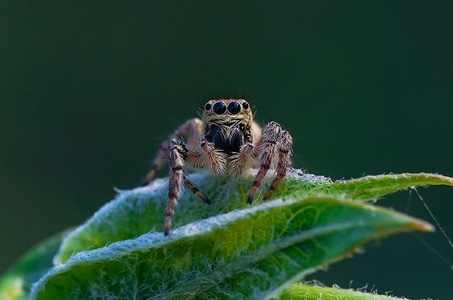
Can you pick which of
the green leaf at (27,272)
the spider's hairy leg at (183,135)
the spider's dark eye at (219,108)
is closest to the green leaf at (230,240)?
the green leaf at (27,272)

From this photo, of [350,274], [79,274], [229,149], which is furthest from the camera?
[350,274]

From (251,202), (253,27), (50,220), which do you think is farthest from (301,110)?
(251,202)

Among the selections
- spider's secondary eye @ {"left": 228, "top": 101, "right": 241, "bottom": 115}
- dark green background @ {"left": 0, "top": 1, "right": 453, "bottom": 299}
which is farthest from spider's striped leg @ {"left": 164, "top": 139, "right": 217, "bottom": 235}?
dark green background @ {"left": 0, "top": 1, "right": 453, "bottom": 299}

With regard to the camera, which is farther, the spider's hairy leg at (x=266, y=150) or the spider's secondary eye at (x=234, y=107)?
the spider's secondary eye at (x=234, y=107)

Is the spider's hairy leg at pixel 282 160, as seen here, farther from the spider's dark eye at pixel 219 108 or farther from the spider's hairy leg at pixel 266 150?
the spider's dark eye at pixel 219 108

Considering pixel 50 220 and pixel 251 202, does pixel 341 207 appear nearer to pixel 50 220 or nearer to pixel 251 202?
pixel 251 202

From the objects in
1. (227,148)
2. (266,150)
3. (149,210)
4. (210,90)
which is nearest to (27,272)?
(149,210)

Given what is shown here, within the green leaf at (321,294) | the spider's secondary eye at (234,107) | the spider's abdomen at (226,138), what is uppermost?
the spider's secondary eye at (234,107)
